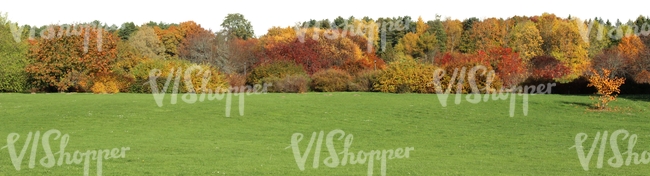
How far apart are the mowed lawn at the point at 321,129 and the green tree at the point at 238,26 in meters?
76.5

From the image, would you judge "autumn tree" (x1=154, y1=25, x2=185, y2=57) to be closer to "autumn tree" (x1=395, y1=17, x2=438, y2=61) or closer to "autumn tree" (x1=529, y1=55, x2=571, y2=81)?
"autumn tree" (x1=395, y1=17, x2=438, y2=61)

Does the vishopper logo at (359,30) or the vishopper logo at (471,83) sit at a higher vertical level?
the vishopper logo at (359,30)

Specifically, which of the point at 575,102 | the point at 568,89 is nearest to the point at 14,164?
the point at 575,102

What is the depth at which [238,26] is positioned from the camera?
4756 inches

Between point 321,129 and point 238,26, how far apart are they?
3730 inches

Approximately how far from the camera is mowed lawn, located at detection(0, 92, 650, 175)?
678 inches

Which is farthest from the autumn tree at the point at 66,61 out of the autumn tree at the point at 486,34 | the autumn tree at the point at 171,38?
the autumn tree at the point at 486,34

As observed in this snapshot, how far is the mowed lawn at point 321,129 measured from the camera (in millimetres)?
17219

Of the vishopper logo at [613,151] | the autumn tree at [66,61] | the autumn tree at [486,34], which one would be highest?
the autumn tree at [486,34]

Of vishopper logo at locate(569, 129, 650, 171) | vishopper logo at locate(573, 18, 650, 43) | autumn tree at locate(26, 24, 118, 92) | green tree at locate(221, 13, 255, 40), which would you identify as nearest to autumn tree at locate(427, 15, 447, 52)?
vishopper logo at locate(573, 18, 650, 43)

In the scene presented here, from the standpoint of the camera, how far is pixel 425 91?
48.1 m

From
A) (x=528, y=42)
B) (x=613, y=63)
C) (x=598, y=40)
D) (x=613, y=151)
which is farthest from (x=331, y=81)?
(x=598, y=40)

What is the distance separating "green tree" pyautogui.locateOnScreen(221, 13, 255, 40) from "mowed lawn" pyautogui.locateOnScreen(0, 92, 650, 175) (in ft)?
251

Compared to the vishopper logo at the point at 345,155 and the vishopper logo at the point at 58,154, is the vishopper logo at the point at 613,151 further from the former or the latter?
the vishopper logo at the point at 58,154
